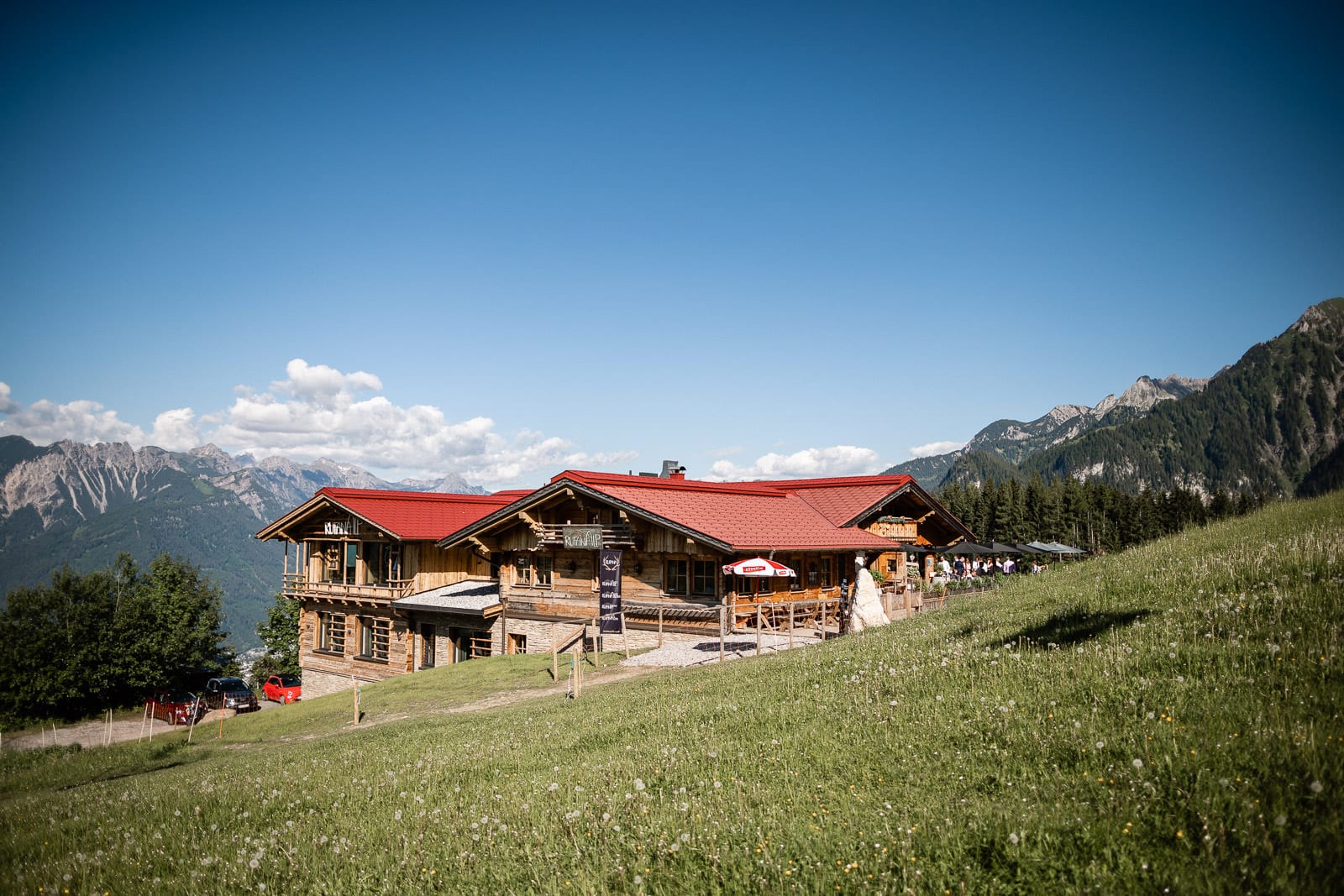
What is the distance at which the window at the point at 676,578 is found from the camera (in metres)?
28.5

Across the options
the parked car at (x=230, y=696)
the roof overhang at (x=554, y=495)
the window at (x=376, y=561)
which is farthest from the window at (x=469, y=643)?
the parked car at (x=230, y=696)

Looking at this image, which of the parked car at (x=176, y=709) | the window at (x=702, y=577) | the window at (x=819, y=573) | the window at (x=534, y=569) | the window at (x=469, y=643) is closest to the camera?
the window at (x=702, y=577)

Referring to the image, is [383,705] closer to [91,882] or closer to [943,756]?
[91,882]

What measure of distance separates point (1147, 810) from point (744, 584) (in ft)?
76.1

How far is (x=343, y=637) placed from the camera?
137ft

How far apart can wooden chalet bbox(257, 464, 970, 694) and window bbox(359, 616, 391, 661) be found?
11 centimetres

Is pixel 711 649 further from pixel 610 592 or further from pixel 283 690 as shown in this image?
pixel 283 690

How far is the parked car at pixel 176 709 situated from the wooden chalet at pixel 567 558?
18.5ft

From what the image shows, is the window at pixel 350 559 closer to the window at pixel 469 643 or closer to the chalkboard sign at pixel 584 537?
the window at pixel 469 643

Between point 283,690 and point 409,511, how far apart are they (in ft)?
38.0

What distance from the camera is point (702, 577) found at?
2811 centimetres

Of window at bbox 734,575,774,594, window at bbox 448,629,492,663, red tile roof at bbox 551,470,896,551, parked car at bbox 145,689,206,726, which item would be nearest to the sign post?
red tile roof at bbox 551,470,896,551

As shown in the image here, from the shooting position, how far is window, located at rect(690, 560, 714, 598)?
2789cm

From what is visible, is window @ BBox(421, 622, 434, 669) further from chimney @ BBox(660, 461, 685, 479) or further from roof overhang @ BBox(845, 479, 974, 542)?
roof overhang @ BBox(845, 479, 974, 542)
